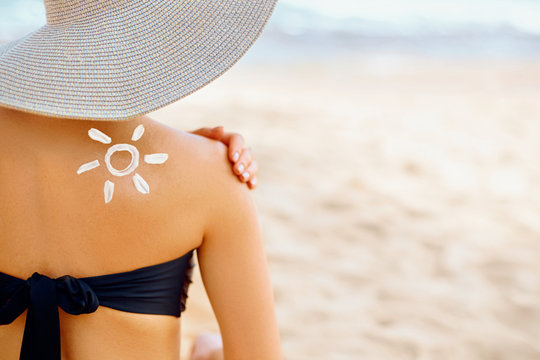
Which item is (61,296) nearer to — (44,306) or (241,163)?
(44,306)

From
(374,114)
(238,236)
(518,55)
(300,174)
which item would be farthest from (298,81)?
(238,236)

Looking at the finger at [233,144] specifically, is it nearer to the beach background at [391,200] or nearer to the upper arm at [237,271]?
the upper arm at [237,271]

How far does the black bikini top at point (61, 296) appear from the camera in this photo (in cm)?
111

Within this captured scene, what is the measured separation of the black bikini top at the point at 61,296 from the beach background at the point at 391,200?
4.46 feet

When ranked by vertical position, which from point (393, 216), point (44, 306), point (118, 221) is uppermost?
point (393, 216)

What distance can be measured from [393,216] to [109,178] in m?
2.83

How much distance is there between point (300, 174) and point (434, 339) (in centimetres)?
189

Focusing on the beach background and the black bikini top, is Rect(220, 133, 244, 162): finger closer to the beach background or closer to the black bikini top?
the black bikini top

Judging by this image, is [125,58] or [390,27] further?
[390,27]

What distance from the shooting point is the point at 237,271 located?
4.00 ft

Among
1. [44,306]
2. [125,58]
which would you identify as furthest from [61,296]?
[125,58]

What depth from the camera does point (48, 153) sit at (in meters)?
1.04

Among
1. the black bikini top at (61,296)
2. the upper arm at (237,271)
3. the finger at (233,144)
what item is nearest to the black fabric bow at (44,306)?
the black bikini top at (61,296)

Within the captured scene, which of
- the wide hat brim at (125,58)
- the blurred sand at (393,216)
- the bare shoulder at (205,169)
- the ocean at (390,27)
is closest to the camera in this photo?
the wide hat brim at (125,58)
